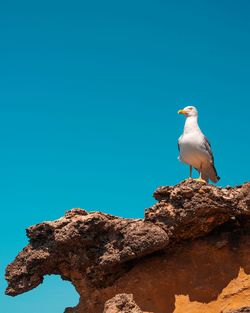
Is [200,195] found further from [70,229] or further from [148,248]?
[70,229]

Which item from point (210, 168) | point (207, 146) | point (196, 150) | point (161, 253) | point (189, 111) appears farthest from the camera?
point (189, 111)

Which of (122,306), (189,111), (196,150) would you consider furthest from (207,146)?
(122,306)

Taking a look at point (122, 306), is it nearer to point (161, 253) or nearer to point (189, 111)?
point (161, 253)

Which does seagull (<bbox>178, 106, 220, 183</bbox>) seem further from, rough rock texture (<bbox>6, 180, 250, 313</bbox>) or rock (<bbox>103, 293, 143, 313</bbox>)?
rock (<bbox>103, 293, 143, 313</bbox>)

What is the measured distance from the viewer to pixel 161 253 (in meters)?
10.9

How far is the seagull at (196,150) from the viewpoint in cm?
1166

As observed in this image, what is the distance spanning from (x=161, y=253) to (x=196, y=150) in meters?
2.25

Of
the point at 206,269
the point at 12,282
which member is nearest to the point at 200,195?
the point at 206,269

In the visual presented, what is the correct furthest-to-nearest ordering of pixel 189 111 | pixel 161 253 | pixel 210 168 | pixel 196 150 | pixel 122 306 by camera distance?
1. pixel 189 111
2. pixel 210 168
3. pixel 196 150
4. pixel 161 253
5. pixel 122 306

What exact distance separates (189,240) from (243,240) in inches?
39.7

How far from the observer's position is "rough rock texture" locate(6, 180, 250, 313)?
10.2 meters

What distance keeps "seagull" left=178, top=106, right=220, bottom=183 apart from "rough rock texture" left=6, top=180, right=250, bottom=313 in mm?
1238

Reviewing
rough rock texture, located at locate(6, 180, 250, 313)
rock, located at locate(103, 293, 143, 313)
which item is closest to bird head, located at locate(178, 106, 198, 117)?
rough rock texture, located at locate(6, 180, 250, 313)

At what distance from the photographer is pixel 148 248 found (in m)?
10.1
